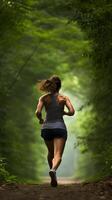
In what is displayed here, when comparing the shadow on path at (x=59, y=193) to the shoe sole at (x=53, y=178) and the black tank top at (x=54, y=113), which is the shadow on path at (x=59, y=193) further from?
the black tank top at (x=54, y=113)

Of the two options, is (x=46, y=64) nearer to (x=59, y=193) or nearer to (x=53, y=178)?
(x=53, y=178)

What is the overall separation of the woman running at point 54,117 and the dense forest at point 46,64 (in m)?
1.89

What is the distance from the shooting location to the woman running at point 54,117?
31.5 ft

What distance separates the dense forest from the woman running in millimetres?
1887

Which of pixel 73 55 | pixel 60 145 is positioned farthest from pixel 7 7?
pixel 73 55

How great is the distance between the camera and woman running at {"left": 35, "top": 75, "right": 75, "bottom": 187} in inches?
378

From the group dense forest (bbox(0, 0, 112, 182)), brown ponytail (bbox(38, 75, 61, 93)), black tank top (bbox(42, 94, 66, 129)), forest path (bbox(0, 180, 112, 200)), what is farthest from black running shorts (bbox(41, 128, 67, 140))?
dense forest (bbox(0, 0, 112, 182))

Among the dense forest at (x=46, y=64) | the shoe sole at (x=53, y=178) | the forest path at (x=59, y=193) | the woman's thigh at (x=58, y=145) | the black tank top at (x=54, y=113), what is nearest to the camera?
the forest path at (x=59, y=193)

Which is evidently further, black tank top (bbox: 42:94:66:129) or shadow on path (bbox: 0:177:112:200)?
black tank top (bbox: 42:94:66:129)

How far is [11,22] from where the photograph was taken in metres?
14.9

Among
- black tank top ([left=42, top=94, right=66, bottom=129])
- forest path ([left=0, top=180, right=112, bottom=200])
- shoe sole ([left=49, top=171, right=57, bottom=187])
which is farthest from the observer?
black tank top ([left=42, top=94, right=66, bottom=129])

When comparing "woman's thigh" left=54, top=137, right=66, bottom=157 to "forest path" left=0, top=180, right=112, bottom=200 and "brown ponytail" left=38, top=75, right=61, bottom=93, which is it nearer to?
"forest path" left=0, top=180, right=112, bottom=200

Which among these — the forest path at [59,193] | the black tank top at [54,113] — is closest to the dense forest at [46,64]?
the black tank top at [54,113]

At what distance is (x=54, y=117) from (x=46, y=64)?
14269 millimetres
